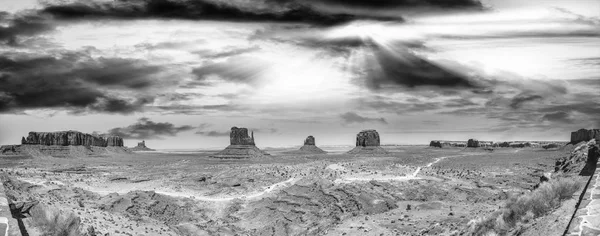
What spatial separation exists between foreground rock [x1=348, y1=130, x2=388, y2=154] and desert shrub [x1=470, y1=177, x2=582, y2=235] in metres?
103

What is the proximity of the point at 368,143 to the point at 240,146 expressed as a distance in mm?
42809

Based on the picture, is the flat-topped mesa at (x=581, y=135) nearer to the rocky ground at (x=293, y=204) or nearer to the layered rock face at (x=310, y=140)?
the rocky ground at (x=293, y=204)

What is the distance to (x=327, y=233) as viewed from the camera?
28.2 m

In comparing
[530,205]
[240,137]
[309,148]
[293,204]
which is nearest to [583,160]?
[530,205]

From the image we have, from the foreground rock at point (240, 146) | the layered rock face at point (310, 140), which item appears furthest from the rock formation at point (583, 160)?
the layered rock face at point (310, 140)

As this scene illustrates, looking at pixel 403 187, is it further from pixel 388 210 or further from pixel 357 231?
pixel 357 231

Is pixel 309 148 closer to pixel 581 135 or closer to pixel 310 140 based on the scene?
pixel 310 140

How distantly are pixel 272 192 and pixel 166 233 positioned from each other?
16.5m

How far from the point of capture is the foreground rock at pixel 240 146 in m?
95.2

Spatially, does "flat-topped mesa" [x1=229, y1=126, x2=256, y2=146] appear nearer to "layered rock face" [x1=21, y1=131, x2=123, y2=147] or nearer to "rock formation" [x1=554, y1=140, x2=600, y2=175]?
"layered rock face" [x1=21, y1=131, x2=123, y2=147]

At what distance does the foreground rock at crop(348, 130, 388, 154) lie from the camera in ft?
380

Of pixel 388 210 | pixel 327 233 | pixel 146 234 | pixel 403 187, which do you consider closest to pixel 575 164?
pixel 327 233

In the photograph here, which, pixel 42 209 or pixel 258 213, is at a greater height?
pixel 42 209

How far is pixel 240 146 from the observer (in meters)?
98.0
